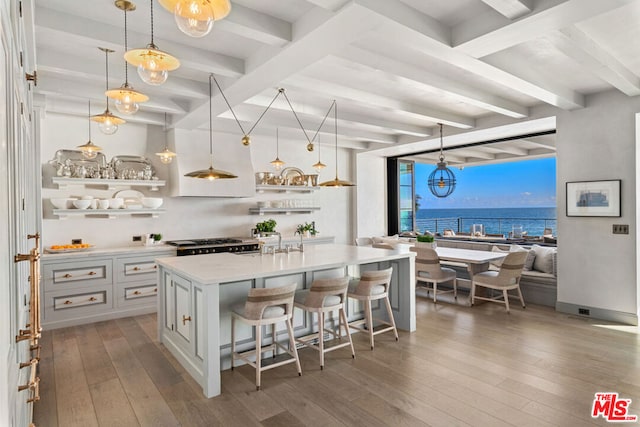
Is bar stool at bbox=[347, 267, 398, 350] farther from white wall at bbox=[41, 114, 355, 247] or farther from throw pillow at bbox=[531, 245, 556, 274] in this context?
white wall at bbox=[41, 114, 355, 247]

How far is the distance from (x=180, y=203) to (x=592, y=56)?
17.7ft

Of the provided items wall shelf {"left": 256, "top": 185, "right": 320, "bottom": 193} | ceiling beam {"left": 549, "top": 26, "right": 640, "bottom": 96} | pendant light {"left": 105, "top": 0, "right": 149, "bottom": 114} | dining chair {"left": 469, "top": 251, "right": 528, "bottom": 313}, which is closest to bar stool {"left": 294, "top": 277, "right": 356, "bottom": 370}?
pendant light {"left": 105, "top": 0, "right": 149, "bottom": 114}

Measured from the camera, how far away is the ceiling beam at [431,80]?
320 cm

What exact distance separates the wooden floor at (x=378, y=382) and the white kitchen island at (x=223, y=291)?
0.19m

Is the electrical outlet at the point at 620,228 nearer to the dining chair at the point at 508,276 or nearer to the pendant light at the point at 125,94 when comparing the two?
the dining chair at the point at 508,276

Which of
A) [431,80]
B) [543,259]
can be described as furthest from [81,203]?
[543,259]

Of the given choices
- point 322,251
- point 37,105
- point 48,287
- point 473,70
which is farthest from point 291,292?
point 37,105

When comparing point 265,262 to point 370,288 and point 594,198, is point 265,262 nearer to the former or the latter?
point 370,288

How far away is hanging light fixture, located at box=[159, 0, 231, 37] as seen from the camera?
1.55 meters

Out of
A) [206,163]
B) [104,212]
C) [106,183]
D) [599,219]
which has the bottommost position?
[599,219]

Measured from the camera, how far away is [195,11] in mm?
1562

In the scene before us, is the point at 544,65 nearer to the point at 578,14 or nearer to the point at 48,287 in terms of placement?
the point at 578,14

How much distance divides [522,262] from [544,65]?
2442mm

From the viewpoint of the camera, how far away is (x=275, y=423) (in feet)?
8.06
